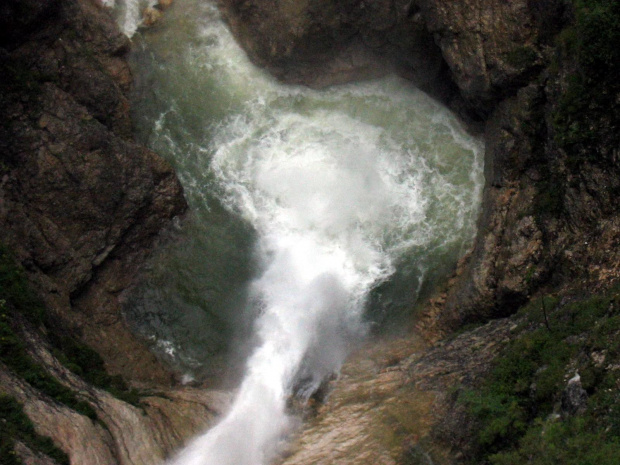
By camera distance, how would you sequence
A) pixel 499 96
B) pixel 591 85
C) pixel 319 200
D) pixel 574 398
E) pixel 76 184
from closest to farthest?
pixel 574 398
pixel 591 85
pixel 499 96
pixel 76 184
pixel 319 200

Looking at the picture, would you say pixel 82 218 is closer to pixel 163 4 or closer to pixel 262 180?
pixel 262 180

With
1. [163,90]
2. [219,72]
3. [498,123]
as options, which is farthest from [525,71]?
[163,90]

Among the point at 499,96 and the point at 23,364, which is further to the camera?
the point at 499,96

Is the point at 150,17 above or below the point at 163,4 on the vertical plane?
below

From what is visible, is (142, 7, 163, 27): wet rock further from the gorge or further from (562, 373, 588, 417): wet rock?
(562, 373, 588, 417): wet rock

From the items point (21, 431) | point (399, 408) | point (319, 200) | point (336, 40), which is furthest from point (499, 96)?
point (21, 431)

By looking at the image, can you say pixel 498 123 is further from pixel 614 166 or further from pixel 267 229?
pixel 267 229

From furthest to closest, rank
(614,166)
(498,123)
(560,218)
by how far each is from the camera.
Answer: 1. (498,123)
2. (560,218)
3. (614,166)
